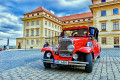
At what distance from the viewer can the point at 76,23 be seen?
1693 inches

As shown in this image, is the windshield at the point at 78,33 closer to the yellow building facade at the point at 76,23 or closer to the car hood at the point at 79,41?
the car hood at the point at 79,41

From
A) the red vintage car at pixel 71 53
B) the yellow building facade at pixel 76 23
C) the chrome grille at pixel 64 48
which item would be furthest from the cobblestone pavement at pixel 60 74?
the yellow building facade at pixel 76 23

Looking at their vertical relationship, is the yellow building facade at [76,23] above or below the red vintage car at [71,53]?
above

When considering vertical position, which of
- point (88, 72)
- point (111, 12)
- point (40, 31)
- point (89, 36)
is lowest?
point (88, 72)

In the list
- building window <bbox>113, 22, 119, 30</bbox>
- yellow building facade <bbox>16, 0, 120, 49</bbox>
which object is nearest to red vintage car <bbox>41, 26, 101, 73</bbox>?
yellow building facade <bbox>16, 0, 120, 49</bbox>

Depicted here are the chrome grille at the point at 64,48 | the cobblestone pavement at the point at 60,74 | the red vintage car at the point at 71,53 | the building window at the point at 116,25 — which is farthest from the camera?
the building window at the point at 116,25

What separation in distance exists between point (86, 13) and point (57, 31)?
51.3ft

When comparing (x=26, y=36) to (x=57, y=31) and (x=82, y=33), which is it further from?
(x=82, y=33)

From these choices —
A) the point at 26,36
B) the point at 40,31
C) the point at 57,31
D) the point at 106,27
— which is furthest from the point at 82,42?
the point at 57,31

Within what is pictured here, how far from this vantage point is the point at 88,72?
443 cm

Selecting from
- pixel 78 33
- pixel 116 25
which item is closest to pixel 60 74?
pixel 78 33

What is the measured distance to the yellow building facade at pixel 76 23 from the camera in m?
25.3

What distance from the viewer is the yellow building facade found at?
82.9 feet

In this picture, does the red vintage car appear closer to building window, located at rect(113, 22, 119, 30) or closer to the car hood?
the car hood
